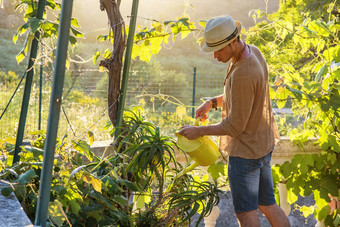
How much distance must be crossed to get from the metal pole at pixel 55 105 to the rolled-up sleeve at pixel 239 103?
1042 millimetres

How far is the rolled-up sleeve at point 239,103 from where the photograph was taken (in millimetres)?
2221

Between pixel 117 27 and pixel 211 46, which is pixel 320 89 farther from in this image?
pixel 117 27

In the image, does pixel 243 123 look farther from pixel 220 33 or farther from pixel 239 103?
pixel 220 33

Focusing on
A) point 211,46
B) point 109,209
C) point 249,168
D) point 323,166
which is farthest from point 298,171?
point 109,209

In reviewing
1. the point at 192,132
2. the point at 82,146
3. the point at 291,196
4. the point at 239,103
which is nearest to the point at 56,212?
the point at 82,146

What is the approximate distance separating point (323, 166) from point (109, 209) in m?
1.49

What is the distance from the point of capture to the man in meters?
2.24

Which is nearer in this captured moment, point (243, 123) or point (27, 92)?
point (27, 92)

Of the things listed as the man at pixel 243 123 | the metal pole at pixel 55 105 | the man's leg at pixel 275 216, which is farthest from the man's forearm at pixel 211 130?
the metal pole at pixel 55 105

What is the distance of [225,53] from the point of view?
2297 millimetres

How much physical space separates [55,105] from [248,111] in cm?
111

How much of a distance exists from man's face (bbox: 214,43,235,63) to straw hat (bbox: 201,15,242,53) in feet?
0.10

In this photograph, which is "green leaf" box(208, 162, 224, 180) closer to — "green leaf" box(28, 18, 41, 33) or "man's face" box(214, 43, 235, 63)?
"man's face" box(214, 43, 235, 63)

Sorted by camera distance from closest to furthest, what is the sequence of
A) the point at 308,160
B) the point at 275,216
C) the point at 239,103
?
the point at 239,103, the point at 275,216, the point at 308,160
